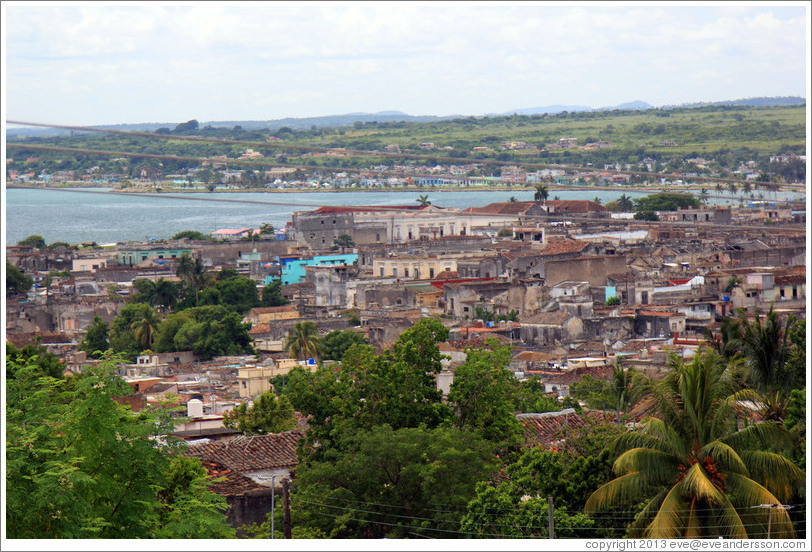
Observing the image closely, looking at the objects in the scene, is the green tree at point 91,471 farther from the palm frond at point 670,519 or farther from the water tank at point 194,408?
the water tank at point 194,408

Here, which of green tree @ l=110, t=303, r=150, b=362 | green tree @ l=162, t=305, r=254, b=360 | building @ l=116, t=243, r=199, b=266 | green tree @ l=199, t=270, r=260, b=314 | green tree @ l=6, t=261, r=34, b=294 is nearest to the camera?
green tree @ l=162, t=305, r=254, b=360

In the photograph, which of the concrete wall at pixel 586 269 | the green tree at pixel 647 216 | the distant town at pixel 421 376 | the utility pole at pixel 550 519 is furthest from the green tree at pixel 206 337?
the green tree at pixel 647 216

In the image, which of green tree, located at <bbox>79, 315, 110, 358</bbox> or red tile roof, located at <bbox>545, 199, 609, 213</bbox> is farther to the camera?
red tile roof, located at <bbox>545, 199, 609, 213</bbox>

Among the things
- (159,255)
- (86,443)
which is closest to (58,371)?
(86,443)

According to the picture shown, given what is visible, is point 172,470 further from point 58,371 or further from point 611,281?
point 611,281

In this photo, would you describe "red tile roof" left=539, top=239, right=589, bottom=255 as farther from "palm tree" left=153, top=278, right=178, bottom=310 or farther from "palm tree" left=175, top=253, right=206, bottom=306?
"palm tree" left=153, top=278, right=178, bottom=310

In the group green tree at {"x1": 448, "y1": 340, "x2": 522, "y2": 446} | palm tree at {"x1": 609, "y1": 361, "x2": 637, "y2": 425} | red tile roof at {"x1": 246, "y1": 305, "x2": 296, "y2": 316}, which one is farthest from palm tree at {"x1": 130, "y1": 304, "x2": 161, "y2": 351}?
green tree at {"x1": 448, "y1": 340, "x2": 522, "y2": 446}
